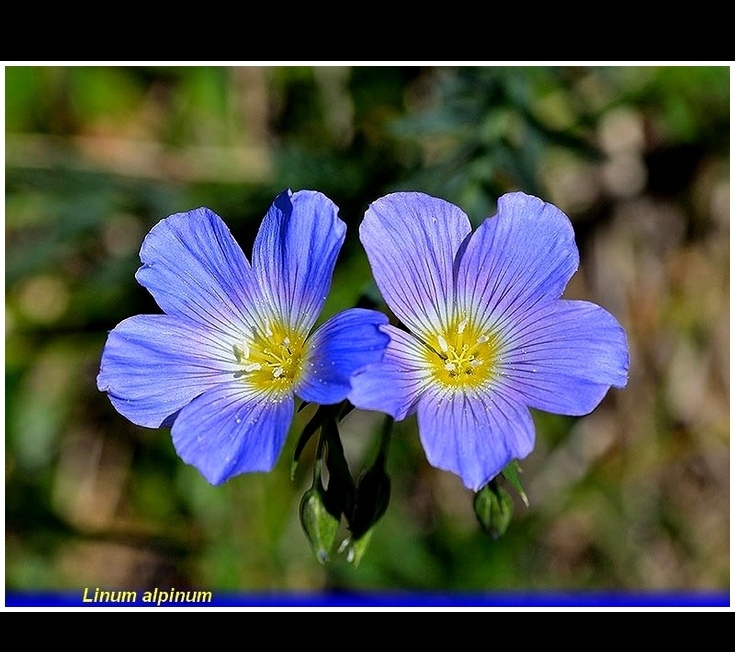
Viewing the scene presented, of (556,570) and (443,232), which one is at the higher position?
(443,232)

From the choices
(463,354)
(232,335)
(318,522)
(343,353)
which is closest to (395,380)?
(343,353)

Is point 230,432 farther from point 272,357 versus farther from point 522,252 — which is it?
point 522,252

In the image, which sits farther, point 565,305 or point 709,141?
point 709,141

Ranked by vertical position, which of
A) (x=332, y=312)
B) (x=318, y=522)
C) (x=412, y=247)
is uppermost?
(x=412, y=247)

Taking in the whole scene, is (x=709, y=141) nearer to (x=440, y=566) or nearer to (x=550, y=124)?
(x=550, y=124)

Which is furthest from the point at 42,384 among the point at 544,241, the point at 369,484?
the point at 544,241

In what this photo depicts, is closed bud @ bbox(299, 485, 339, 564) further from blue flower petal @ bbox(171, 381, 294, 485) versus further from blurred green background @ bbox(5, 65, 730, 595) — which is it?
blurred green background @ bbox(5, 65, 730, 595)
